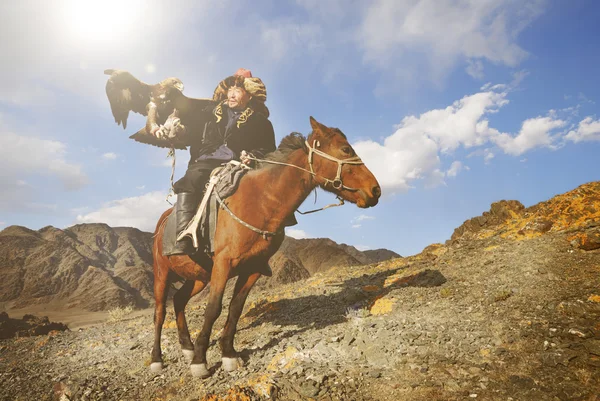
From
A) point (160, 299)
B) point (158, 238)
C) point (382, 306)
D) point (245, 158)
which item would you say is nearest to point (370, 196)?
point (245, 158)

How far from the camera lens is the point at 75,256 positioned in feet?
143

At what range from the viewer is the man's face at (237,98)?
5039 mm

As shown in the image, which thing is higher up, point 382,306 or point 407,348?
point 382,306

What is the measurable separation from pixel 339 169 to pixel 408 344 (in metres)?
2.54

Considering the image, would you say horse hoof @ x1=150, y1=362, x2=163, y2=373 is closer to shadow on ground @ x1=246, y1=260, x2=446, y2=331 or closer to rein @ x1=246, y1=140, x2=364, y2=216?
shadow on ground @ x1=246, y1=260, x2=446, y2=331

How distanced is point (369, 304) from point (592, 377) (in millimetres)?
3774

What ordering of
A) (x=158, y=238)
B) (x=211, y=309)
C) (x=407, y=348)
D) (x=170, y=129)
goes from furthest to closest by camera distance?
(x=158, y=238), (x=170, y=129), (x=211, y=309), (x=407, y=348)

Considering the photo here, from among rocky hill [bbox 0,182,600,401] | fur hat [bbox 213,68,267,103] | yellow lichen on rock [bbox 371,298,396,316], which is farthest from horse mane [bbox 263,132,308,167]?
yellow lichen on rock [bbox 371,298,396,316]

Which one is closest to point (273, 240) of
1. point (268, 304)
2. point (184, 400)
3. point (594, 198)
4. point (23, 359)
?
point (184, 400)

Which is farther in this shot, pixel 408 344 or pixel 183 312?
pixel 183 312

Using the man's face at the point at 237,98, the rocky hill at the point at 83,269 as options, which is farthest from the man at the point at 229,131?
the rocky hill at the point at 83,269

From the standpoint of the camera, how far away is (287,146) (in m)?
4.57

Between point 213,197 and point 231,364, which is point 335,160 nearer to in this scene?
point 213,197

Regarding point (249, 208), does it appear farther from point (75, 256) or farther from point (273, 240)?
point (75, 256)
